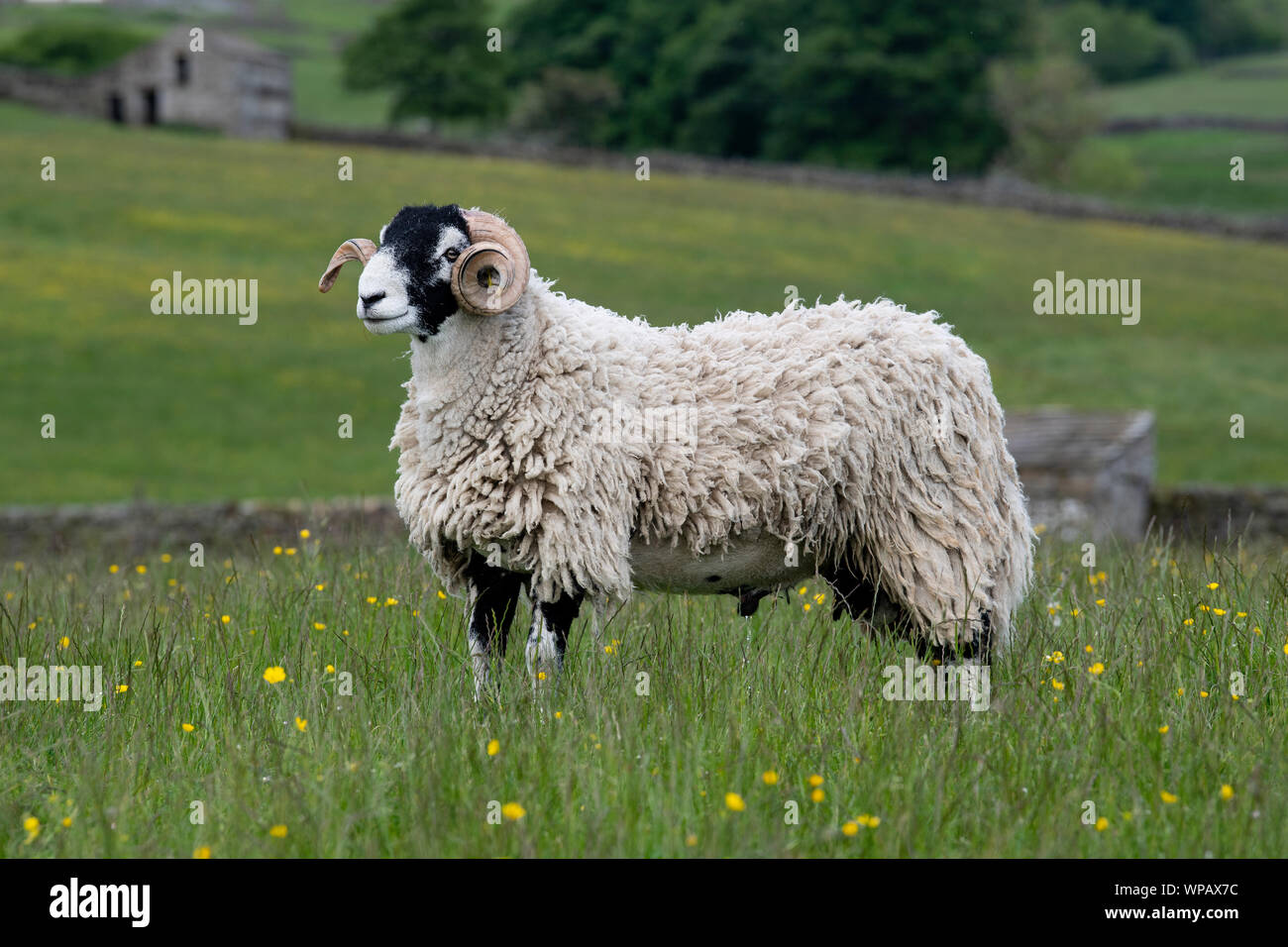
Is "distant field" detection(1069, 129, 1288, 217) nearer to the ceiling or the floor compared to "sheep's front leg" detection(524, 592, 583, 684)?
nearer to the ceiling

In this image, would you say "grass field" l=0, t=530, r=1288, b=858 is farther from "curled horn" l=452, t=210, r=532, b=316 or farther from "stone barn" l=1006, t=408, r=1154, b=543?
"stone barn" l=1006, t=408, r=1154, b=543

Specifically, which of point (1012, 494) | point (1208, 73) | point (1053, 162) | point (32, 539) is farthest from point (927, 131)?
point (1012, 494)

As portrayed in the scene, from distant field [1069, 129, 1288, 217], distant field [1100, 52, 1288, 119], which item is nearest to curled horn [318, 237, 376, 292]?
distant field [1069, 129, 1288, 217]

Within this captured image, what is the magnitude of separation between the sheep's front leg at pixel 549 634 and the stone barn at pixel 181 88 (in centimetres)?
5092

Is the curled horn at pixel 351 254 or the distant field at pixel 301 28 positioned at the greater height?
the distant field at pixel 301 28

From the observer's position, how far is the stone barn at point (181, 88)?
51.6 metres

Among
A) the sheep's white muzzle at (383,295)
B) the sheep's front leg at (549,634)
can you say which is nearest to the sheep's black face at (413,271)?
the sheep's white muzzle at (383,295)

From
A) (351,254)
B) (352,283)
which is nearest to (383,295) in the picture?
(351,254)

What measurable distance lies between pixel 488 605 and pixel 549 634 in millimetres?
366

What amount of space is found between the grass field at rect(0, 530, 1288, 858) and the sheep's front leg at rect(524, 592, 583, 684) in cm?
10

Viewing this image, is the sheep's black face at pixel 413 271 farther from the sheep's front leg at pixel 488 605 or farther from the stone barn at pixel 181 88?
the stone barn at pixel 181 88

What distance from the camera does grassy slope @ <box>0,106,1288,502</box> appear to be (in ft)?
71.1

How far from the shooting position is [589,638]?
18.0 feet
